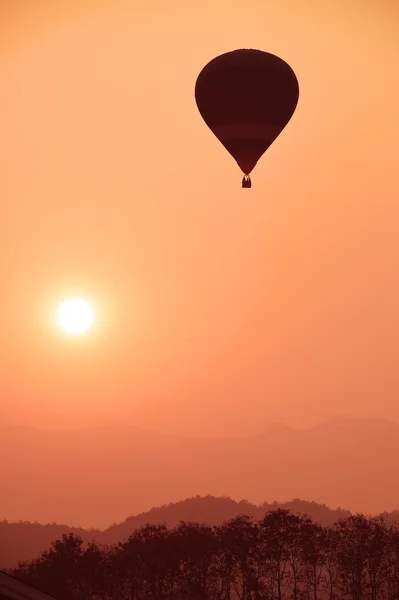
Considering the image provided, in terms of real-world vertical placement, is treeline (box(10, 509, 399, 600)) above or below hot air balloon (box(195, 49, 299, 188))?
below

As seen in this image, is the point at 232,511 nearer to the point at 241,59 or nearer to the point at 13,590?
the point at 241,59

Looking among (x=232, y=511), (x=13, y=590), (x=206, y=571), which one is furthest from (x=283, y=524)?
(x=232, y=511)

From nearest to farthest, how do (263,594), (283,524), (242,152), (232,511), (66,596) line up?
(242,152), (66,596), (263,594), (283,524), (232,511)

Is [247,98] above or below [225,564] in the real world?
above

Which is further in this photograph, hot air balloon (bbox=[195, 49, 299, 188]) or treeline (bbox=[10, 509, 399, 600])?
treeline (bbox=[10, 509, 399, 600])

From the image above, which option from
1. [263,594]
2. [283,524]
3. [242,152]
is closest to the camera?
[242,152]
